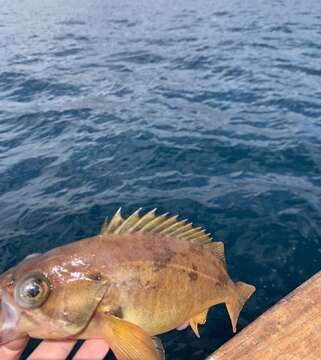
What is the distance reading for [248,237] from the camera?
7695mm

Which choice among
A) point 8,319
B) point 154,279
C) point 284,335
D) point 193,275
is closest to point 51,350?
point 8,319

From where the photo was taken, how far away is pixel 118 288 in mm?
3342

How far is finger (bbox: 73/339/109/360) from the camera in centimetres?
392

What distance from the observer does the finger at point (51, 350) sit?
12.7 ft

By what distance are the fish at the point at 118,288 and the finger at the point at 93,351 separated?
68cm

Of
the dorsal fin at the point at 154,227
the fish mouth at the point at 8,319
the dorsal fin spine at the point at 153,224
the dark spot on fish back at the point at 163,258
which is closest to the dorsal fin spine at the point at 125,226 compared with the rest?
the dorsal fin at the point at 154,227

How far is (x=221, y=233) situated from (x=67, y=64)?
51.6ft

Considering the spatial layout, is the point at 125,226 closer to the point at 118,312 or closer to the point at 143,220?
the point at 143,220

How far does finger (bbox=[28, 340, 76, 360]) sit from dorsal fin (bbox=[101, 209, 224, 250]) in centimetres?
124

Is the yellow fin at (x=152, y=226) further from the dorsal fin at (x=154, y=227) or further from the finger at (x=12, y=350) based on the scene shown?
the finger at (x=12, y=350)

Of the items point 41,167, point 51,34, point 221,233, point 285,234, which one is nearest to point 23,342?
point 221,233

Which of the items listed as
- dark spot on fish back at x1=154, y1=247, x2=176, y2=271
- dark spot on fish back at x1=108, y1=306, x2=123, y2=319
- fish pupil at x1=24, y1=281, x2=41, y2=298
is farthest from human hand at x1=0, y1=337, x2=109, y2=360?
dark spot on fish back at x1=154, y1=247, x2=176, y2=271

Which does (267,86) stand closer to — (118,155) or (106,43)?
(118,155)

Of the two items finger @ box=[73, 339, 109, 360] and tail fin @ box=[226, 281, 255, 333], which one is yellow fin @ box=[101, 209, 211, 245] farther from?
finger @ box=[73, 339, 109, 360]
